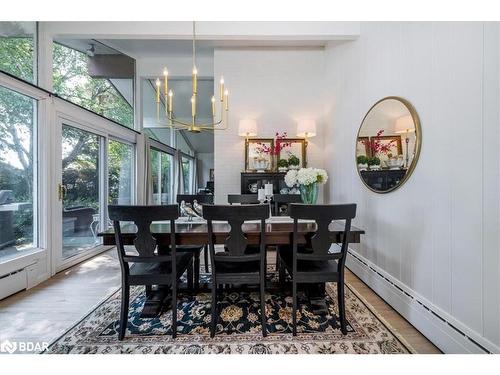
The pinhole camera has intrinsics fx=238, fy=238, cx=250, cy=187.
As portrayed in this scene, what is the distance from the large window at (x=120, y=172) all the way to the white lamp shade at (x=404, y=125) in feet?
13.4

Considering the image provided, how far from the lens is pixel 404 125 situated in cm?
198

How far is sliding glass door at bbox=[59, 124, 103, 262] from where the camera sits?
3.12m

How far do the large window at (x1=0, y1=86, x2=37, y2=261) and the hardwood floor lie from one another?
20.2 inches


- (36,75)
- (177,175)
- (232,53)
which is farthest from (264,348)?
(177,175)

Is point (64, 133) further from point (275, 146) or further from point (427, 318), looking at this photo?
point (427, 318)

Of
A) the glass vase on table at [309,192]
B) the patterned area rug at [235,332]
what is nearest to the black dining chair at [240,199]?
the glass vase on table at [309,192]

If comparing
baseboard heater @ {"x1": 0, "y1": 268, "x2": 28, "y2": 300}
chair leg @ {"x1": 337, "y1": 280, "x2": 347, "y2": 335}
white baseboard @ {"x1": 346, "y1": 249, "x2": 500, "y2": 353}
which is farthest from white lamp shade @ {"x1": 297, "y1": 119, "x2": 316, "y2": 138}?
baseboard heater @ {"x1": 0, "y1": 268, "x2": 28, "y2": 300}

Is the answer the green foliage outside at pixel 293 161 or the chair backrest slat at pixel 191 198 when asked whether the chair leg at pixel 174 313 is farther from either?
the green foliage outside at pixel 293 161

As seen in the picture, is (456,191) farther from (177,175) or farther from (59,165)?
(177,175)

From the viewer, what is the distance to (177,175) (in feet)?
21.7

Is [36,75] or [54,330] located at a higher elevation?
[36,75]

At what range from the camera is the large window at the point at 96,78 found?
3.17 meters

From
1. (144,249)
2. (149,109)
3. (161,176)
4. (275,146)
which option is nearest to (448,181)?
(144,249)
